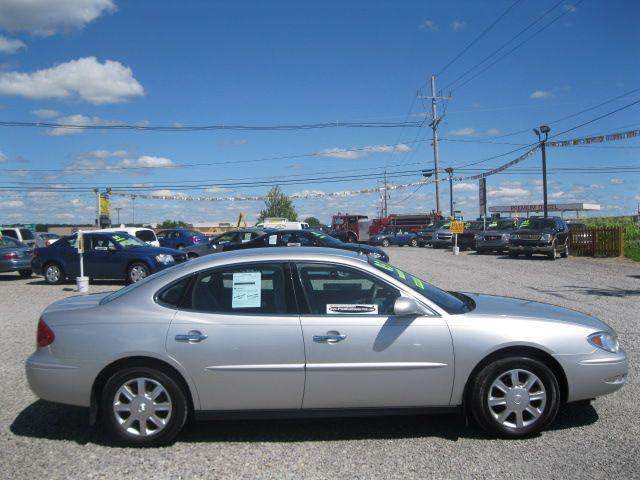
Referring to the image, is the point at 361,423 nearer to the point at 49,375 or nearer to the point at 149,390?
the point at 149,390

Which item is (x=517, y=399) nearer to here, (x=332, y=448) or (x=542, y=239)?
(x=332, y=448)

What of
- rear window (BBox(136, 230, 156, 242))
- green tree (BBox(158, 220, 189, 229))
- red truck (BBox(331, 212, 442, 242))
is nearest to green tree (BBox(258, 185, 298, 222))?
green tree (BBox(158, 220, 189, 229))

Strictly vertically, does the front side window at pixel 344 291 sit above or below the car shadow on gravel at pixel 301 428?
above

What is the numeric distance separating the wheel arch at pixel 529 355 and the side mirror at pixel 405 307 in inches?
24.8

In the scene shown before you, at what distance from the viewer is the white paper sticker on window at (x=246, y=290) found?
4324 millimetres

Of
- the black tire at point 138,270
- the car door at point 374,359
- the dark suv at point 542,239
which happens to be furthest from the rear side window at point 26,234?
the car door at point 374,359

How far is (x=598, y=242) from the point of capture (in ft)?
83.0

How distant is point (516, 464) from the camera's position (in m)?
3.86

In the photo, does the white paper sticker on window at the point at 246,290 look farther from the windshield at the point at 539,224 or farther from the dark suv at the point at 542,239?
the windshield at the point at 539,224

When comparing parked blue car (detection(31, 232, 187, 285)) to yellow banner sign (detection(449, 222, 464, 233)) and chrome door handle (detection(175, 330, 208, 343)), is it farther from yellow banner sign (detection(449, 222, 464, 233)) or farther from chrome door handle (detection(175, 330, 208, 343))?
yellow banner sign (detection(449, 222, 464, 233))

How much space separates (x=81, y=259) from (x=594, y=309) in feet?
38.9

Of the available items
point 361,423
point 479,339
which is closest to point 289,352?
point 361,423

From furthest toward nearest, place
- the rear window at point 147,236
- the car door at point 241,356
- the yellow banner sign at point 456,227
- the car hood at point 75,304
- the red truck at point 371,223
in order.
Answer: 1. the red truck at point 371,223
2. the yellow banner sign at point 456,227
3. the rear window at point 147,236
4. the car hood at point 75,304
5. the car door at point 241,356

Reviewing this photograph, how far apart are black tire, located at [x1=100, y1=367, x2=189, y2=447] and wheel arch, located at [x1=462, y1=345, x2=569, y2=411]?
2.14 meters
